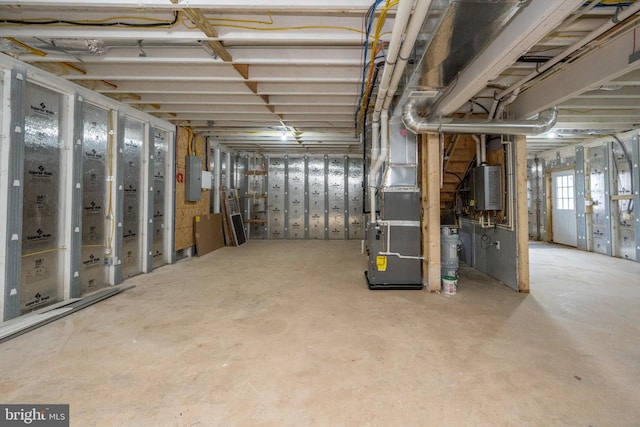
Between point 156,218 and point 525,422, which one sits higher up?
point 156,218

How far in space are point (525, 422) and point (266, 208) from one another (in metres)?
7.37

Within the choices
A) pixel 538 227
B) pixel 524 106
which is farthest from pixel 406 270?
pixel 538 227

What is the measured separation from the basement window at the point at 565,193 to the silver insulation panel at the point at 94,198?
9.30 meters

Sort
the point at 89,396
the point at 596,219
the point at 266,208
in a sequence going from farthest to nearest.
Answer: the point at 266,208, the point at 596,219, the point at 89,396

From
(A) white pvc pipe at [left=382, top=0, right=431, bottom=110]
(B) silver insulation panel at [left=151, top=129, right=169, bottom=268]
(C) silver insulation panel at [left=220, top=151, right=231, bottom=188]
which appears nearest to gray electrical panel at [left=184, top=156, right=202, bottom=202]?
(B) silver insulation panel at [left=151, top=129, right=169, bottom=268]

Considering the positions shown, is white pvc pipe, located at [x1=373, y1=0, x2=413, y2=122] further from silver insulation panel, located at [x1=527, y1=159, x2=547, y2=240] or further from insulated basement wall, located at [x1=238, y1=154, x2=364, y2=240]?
silver insulation panel, located at [x1=527, y1=159, x2=547, y2=240]

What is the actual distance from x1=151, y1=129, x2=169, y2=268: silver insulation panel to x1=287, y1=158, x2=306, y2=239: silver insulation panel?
3771 millimetres

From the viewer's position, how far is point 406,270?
3412mm

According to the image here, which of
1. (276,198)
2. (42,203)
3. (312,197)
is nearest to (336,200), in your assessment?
(312,197)

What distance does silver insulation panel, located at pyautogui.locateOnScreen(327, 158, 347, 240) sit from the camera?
26.5 ft

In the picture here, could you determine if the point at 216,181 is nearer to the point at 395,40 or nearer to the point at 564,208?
the point at 395,40

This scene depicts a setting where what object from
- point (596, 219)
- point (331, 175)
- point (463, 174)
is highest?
point (331, 175)

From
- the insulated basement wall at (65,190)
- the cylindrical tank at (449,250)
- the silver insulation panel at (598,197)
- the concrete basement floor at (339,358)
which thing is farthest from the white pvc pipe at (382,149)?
the silver insulation panel at (598,197)

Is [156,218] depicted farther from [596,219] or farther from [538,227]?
[538,227]
